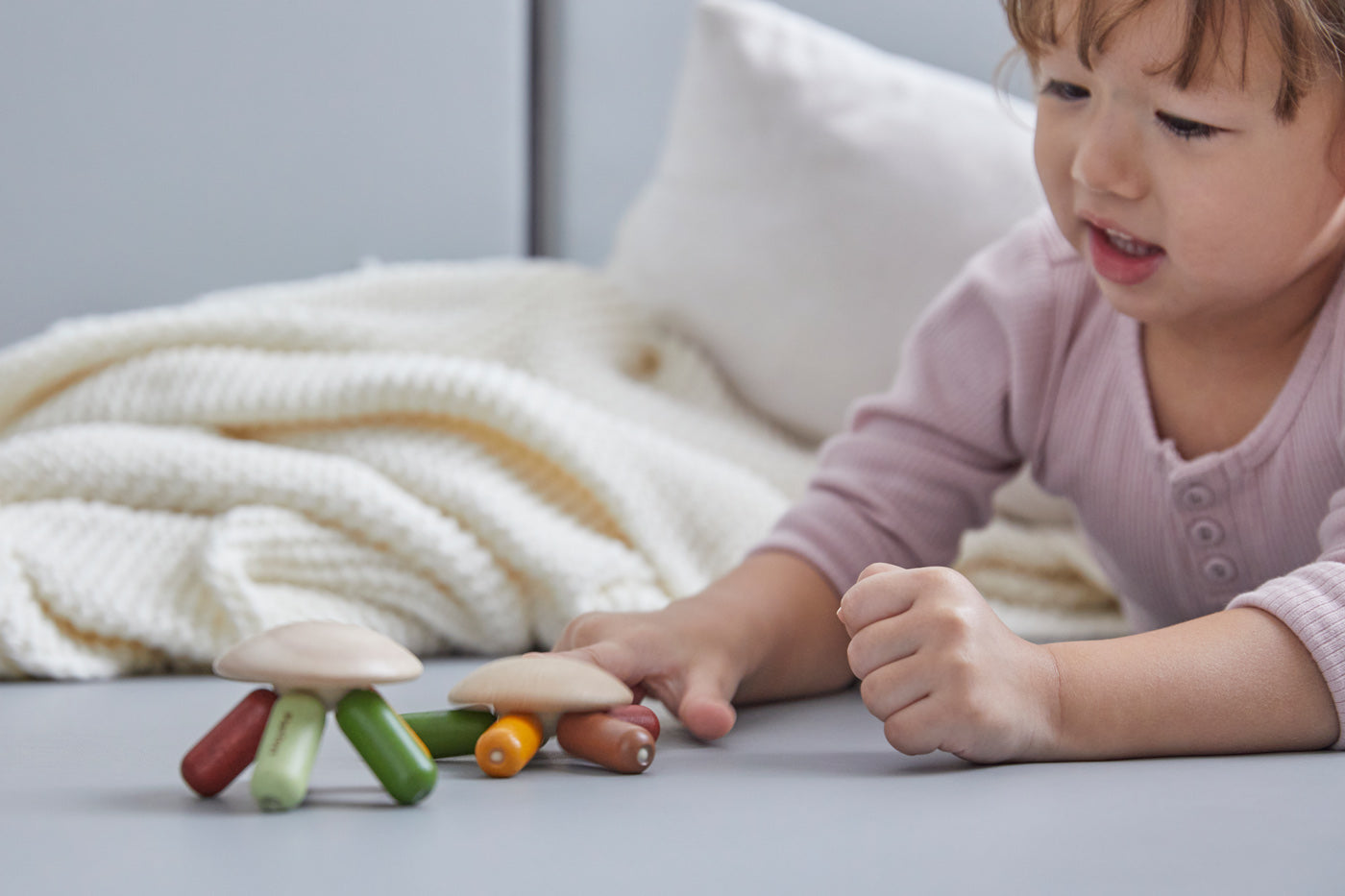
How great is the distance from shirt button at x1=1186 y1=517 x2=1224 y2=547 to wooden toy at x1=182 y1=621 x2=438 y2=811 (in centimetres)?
44

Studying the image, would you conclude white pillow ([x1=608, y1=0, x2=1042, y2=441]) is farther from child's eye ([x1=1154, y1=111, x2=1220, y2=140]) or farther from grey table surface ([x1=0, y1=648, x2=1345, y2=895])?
grey table surface ([x1=0, y1=648, x2=1345, y2=895])

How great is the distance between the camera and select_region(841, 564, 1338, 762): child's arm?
51 cm

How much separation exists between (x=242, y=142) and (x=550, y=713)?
99cm

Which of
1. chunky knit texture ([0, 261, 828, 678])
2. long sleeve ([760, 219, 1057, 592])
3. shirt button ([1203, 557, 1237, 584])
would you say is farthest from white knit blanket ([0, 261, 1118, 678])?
shirt button ([1203, 557, 1237, 584])

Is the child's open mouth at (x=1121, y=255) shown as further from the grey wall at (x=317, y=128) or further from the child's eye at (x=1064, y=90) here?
the grey wall at (x=317, y=128)

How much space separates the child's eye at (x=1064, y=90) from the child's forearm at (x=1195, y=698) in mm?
255

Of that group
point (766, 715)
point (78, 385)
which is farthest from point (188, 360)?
point (766, 715)

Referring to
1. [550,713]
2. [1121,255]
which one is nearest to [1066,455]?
[1121,255]

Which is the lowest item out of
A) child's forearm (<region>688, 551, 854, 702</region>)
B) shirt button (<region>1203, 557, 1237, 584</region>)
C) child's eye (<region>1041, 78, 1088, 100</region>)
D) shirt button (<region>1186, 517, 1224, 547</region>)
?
child's forearm (<region>688, 551, 854, 702</region>)

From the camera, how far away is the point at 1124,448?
750mm

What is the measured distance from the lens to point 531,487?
88 centimetres

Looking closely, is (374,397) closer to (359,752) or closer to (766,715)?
(766,715)

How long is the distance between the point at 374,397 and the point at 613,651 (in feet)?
1.07

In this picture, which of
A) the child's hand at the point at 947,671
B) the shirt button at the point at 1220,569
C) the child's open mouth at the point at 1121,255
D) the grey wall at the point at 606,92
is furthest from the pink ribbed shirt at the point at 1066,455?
the grey wall at the point at 606,92
